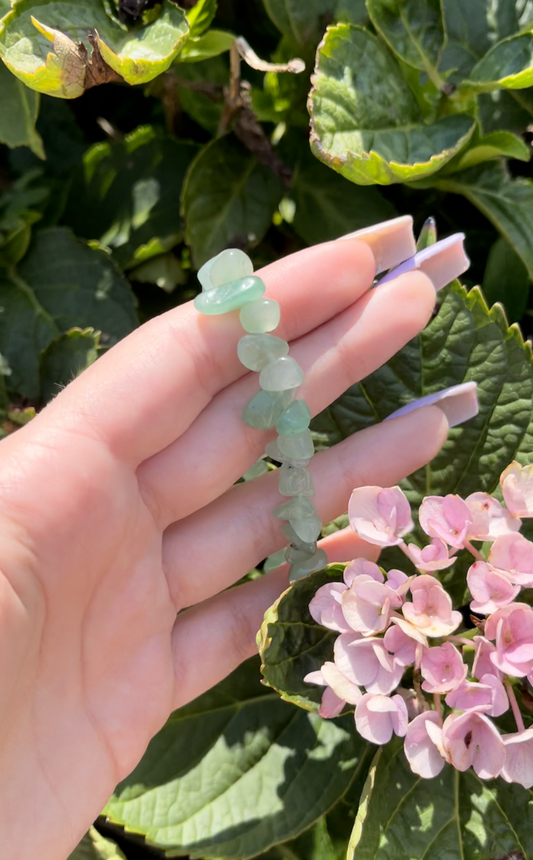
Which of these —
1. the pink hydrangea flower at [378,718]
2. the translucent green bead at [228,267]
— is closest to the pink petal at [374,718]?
the pink hydrangea flower at [378,718]

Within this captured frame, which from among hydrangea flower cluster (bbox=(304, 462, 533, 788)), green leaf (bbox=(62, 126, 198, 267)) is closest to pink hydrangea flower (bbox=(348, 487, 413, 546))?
hydrangea flower cluster (bbox=(304, 462, 533, 788))

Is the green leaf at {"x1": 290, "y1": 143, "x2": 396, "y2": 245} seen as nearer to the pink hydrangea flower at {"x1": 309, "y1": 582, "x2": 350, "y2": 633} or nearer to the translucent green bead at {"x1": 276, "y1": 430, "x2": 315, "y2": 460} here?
the translucent green bead at {"x1": 276, "y1": 430, "x2": 315, "y2": 460}

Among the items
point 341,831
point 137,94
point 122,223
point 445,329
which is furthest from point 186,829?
point 137,94

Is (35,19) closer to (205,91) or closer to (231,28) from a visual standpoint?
(205,91)

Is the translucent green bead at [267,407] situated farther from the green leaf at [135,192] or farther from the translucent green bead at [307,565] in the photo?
the green leaf at [135,192]

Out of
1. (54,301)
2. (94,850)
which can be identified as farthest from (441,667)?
(54,301)

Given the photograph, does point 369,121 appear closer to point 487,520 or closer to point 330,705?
point 487,520
